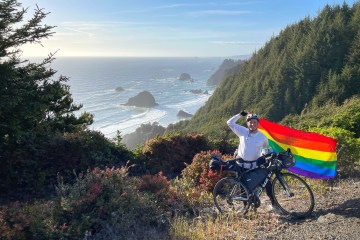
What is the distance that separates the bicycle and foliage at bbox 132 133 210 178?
592 cm

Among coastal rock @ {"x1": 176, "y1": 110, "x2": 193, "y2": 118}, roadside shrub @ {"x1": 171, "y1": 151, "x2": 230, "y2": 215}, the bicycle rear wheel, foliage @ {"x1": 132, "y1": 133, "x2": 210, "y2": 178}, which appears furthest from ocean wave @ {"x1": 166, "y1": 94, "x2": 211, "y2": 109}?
the bicycle rear wheel

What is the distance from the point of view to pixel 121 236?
6320mm

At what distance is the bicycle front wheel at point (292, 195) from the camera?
272 inches

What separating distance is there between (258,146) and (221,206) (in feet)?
5.48

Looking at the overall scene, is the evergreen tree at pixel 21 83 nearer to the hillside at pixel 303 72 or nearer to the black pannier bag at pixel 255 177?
the black pannier bag at pixel 255 177

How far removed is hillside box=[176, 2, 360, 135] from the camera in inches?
2255

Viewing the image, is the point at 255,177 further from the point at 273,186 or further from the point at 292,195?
the point at 292,195

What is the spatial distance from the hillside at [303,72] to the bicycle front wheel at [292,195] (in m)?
43.7

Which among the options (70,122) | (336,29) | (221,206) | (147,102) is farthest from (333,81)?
(147,102)

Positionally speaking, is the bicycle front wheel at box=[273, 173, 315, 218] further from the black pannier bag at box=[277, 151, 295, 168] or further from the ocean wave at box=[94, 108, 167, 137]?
the ocean wave at box=[94, 108, 167, 137]

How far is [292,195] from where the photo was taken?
705 centimetres

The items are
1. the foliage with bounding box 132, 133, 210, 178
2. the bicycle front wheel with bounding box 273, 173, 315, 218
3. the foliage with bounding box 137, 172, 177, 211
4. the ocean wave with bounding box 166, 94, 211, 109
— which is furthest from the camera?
Answer: the ocean wave with bounding box 166, 94, 211, 109

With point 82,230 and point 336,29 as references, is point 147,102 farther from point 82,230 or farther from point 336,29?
point 82,230

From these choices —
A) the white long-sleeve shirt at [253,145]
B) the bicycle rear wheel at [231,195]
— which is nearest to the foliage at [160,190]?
the bicycle rear wheel at [231,195]
